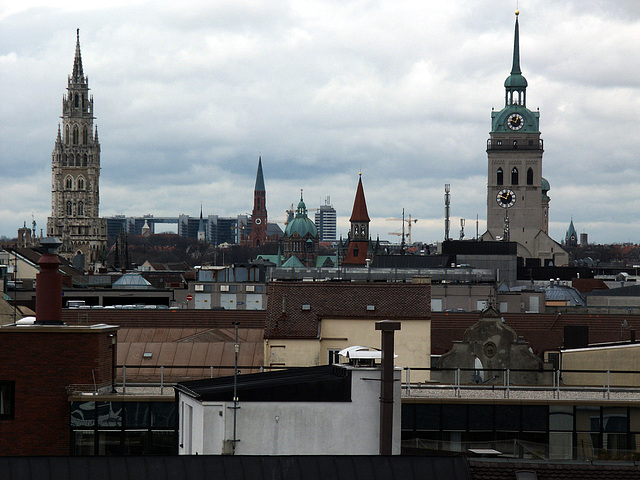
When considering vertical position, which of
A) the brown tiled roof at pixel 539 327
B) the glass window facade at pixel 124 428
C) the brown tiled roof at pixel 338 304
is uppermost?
the brown tiled roof at pixel 338 304

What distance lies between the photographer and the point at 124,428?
106ft

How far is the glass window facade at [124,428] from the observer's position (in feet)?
106

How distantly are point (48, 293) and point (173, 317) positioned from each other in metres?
34.0

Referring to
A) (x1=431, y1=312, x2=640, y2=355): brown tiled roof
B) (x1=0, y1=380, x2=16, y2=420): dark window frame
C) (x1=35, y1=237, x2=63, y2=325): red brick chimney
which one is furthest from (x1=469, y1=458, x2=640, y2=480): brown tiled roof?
(x1=431, y1=312, x2=640, y2=355): brown tiled roof

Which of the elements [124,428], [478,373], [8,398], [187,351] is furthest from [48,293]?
[478,373]

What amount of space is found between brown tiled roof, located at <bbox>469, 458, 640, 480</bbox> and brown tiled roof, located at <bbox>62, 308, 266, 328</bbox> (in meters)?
43.0

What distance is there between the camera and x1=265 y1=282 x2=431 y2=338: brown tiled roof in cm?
5041

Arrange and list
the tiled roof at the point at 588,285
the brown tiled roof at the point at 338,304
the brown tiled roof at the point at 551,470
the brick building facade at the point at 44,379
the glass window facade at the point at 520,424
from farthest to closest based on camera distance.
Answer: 1. the tiled roof at the point at 588,285
2. the brown tiled roof at the point at 338,304
3. the brick building facade at the point at 44,379
4. the glass window facade at the point at 520,424
5. the brown tiled roof at the point at 551,470

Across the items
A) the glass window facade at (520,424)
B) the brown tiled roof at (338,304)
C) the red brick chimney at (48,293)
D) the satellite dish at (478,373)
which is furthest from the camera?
the brown tiled roof at (338,304)

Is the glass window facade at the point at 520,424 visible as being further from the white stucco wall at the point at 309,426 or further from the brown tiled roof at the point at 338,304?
the brown tiled roof at the point at 338,304

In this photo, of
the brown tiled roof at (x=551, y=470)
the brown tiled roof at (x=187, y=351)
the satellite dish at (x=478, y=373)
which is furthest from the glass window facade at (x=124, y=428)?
the satellite dish at (x=478, y=373)

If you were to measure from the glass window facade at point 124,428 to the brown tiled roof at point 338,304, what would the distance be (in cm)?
1779

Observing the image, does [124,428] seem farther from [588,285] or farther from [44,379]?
[588,285]

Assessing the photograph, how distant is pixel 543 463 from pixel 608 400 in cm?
965
